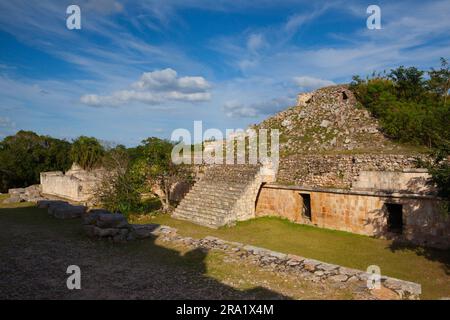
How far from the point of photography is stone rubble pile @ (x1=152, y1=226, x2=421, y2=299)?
6.43m

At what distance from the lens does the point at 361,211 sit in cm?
1110

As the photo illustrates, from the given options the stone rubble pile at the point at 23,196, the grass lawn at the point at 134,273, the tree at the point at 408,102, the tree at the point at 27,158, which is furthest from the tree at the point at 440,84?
the tree at the point at 27,158

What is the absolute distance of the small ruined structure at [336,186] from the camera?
10047mm

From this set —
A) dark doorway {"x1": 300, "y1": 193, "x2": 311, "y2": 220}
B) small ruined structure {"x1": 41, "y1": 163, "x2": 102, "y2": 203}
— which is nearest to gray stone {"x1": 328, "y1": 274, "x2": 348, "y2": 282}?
dark doorway {"x1": 300, "y1": 193, "x2": 311, "y2": 220}

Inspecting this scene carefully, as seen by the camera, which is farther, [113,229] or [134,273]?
[113,229]

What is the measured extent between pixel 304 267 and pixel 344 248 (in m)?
2.91

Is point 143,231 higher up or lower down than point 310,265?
higher up

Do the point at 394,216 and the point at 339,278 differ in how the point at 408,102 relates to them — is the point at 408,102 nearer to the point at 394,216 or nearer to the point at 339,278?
the point at 394,216

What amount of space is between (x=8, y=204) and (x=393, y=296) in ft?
64.3

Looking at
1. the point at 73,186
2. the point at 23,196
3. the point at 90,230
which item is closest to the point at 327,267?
the point at 90,230

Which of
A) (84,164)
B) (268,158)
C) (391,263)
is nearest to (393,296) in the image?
(391,263)

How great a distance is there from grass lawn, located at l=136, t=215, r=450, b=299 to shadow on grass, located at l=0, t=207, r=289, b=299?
2.75 meters

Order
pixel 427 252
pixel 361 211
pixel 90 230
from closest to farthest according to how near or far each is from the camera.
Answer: pixel 427 252
pixel 90 230
pixel 361 211
